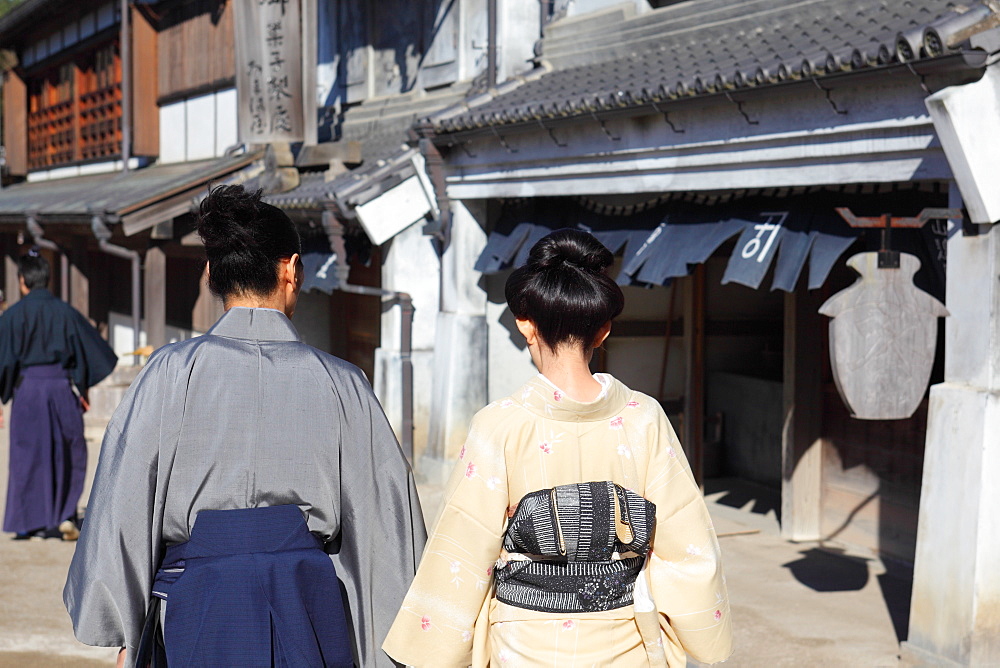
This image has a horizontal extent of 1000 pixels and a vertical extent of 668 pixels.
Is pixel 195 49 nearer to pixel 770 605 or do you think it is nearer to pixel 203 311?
pixel 203 311

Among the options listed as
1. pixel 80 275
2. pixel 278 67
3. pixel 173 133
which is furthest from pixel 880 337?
pixel 80 275

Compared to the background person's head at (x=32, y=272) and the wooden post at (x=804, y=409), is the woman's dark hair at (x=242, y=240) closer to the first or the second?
the background person's head at (x=32, y=272)

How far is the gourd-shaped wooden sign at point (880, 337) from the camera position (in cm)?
510

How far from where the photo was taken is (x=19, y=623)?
6480 millimetres

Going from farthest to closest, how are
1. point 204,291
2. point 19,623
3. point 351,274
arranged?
point 204,291, point 351,274, point 19,623

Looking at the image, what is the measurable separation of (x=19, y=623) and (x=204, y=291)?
8.83 metres

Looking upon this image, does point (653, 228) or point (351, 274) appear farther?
point (351, 274)

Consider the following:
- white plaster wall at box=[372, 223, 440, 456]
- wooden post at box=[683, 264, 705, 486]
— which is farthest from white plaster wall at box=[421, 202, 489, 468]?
wooden post at box=[683, 264, 705, 486]

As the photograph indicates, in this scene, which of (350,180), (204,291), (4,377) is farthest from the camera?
(204,291)

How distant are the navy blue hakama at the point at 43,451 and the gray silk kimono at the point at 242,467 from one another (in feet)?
17.8

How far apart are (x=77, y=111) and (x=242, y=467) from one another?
18334 mm

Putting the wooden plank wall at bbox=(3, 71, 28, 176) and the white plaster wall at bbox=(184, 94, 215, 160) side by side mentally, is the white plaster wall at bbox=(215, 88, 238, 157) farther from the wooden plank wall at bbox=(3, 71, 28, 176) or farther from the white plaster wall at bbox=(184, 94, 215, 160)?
the wooden plank wall at bbox=(3, 71, 28, 176)

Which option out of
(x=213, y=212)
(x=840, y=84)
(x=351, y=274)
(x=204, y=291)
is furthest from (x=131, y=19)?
(x=213, y=212)

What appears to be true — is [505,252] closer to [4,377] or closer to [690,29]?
[690,29]
